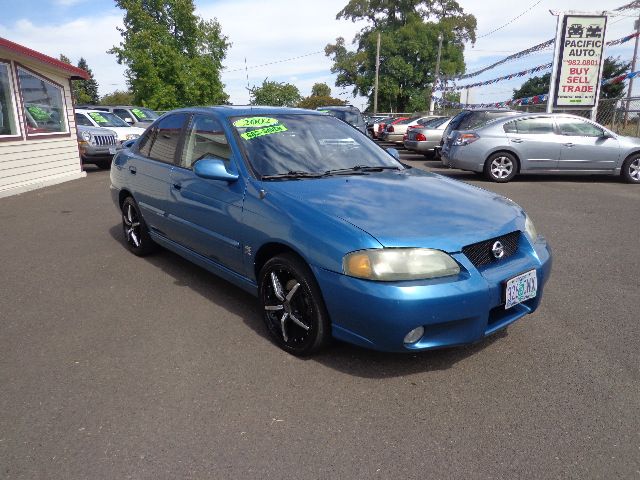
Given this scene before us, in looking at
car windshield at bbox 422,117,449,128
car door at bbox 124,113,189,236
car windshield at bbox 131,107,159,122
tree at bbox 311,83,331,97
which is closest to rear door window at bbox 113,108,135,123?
car windshield at bbox 131,107,159,122

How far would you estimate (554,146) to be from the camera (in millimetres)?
10820

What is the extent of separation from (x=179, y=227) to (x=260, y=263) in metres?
1.21

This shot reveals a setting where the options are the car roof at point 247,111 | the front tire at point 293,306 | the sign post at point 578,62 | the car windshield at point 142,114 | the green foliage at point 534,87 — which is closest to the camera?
the front tire at point 293,306

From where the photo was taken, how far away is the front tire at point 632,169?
10.9 m

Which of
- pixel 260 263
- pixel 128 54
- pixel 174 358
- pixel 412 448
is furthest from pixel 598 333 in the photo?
pixel 128 54

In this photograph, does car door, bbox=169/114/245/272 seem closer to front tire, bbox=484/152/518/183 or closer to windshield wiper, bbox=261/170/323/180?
windshield wiper, bbox=261/170/323/180

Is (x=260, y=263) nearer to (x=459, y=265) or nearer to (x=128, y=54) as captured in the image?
(x=459, y=265)

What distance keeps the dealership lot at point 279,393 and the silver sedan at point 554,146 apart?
684cm

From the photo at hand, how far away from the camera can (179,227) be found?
4.29 meters

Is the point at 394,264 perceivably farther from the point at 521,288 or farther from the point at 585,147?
the point at 585,147

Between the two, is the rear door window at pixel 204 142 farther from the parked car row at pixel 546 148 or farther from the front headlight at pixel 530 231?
the parked car row at pixel 546 148

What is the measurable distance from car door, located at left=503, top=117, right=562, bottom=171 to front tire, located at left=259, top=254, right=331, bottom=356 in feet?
29.9

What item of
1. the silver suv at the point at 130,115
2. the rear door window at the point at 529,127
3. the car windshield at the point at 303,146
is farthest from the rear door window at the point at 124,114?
the car windshield at the point at 303,146

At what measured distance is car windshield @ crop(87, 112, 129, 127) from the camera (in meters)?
14.9
